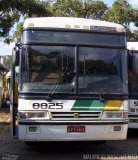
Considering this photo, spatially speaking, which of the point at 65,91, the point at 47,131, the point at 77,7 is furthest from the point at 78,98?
the point at 77,7

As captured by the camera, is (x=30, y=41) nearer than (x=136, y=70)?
Yes

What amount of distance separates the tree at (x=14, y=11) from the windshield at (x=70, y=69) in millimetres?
10669

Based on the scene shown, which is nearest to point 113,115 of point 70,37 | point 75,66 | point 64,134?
point 64,134

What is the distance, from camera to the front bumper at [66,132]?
10.1 m

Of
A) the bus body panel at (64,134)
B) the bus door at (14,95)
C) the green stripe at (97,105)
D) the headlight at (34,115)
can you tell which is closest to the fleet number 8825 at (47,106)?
the headlight at (34,115)

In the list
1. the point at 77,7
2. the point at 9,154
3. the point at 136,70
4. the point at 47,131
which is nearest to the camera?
the point at 47,131

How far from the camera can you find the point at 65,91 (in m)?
10.3

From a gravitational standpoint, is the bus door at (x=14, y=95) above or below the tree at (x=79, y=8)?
below

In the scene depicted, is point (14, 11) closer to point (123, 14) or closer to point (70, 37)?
point (70, 37)

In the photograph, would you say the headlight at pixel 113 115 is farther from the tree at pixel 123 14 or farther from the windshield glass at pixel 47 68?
Result: the tree at pixel 123 14

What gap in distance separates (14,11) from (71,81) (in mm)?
12107

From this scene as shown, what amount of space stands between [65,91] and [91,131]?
43.4 inches

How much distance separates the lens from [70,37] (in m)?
10.6

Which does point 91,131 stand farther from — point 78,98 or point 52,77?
point 52,77
